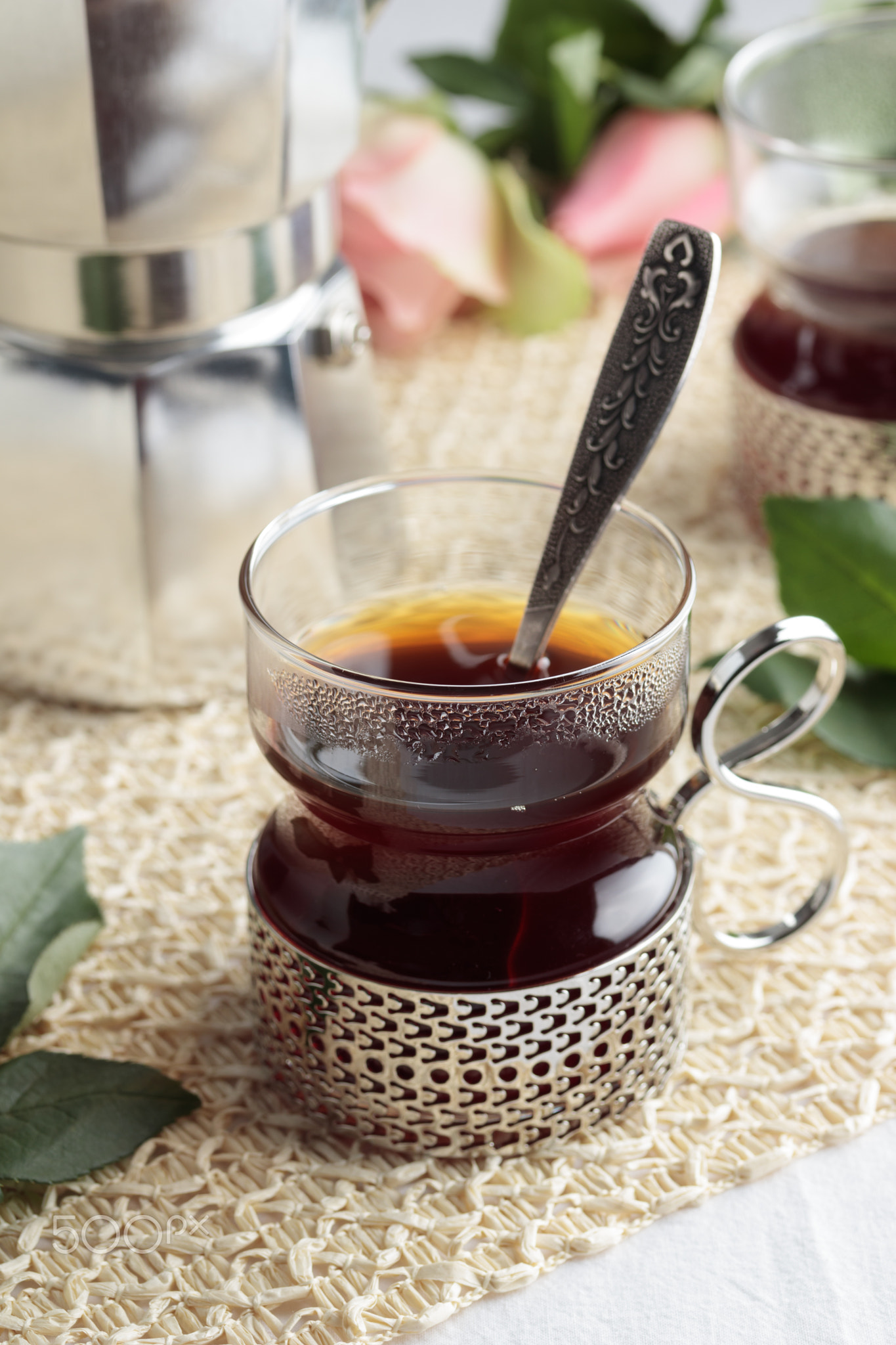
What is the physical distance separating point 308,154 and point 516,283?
0.33 m

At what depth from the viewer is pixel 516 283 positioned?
92 centimetres

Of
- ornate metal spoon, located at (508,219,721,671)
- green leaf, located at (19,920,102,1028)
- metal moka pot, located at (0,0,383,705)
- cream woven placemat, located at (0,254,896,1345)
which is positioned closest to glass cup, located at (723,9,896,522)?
cream woven placemat, located at (0,254,896,1345)

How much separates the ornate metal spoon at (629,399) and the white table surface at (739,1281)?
171mm

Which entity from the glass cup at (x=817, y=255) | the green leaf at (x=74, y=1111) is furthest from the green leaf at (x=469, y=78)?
the green leaf at (x=74, y=1111)

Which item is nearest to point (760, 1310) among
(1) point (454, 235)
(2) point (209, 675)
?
(2) point (209, 675)

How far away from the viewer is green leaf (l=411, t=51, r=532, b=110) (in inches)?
38.2

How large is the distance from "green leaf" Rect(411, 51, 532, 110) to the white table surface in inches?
29.1

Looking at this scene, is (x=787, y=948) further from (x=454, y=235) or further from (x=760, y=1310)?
(x=454, y=235)

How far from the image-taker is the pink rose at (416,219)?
0.84 m

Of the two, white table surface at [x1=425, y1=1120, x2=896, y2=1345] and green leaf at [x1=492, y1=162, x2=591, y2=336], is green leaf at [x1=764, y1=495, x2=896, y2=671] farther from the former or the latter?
green leaf at [x1=492, y1=162, x2=591, y2=336]

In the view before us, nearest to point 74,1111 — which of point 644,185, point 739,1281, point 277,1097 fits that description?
point 277,1097

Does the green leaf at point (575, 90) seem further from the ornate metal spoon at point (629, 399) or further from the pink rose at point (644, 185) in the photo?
the ornate metal spoon at point (629, 399)

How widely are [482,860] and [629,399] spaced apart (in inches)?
5.3

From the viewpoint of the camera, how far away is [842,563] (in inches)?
23.5
